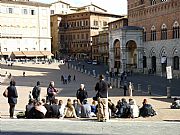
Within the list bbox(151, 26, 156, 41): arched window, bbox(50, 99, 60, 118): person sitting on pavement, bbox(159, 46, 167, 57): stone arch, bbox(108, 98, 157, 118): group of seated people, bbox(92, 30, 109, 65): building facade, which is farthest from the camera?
bbox(92, 30, 109, 65): building facade

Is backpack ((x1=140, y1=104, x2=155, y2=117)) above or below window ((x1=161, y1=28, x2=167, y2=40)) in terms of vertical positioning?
below

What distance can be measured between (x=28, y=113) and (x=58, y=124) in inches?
80.7

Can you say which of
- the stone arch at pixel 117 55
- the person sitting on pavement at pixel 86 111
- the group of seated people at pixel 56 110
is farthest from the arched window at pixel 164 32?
the person sitting on pavement at pixel 86 111

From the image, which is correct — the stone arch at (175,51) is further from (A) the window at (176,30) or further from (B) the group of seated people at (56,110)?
(B) the group of seated people at (56,110)

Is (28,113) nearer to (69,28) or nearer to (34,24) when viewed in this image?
(34,24)

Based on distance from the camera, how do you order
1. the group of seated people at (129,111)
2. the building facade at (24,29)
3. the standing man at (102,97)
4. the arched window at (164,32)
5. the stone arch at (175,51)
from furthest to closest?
the building facade at (24,29)
the arched window at (164,32)
the stone arch at (175,51)
the group of seated people at (129,111)
the standing man at (102,97)

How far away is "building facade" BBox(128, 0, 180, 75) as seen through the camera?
47562mm

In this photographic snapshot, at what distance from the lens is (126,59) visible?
2322 inches

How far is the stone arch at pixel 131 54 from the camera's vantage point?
59.4m

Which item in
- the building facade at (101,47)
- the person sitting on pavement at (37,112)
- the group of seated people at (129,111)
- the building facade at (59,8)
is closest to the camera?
the person sitting on pavement at (37,112)

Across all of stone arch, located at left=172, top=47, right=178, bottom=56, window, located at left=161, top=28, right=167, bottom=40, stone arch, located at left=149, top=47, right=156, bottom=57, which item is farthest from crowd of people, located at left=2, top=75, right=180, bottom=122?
stone arch, located at left=149, top=47, right=156, bottom=57

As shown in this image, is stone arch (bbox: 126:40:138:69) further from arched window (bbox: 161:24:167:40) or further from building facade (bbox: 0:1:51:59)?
building facade (bbox: 0:1:51:59)

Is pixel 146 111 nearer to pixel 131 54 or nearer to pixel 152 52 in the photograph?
pixel 152 52

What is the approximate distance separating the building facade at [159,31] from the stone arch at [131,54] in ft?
7.56
